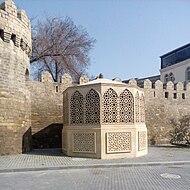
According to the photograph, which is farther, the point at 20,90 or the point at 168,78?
the point at 168,78

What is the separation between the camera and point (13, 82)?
12.6 metres

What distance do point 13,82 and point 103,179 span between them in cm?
692

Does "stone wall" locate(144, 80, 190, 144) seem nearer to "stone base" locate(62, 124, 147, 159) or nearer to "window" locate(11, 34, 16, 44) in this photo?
"stone base" locate(62, 124, 147, 159)

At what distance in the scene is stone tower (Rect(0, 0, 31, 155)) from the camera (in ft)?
39.4

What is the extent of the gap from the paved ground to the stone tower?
13.1ft

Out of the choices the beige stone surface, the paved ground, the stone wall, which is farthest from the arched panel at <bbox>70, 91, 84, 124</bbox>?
the stone wall

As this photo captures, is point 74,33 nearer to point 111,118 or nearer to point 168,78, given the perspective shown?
point 111,118

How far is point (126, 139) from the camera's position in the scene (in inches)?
442

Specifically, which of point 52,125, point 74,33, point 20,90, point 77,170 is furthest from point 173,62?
point 77,170

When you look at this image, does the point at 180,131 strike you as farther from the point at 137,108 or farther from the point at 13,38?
the point at 13,38

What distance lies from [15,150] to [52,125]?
12.2 ft

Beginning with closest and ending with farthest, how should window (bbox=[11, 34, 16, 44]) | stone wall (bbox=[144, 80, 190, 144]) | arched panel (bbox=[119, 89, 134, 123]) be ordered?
1. arched panel (bbox=[119, 89, 134, 123])
2. window (bbox=[11, 34, 16, 44])
3. stone wall (bbox=[144, 80, 190, 144])

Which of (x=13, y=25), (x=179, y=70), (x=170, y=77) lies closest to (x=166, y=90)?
(x=13, y=25)

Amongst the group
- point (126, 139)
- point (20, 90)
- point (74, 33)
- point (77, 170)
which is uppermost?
point (74, 33)
